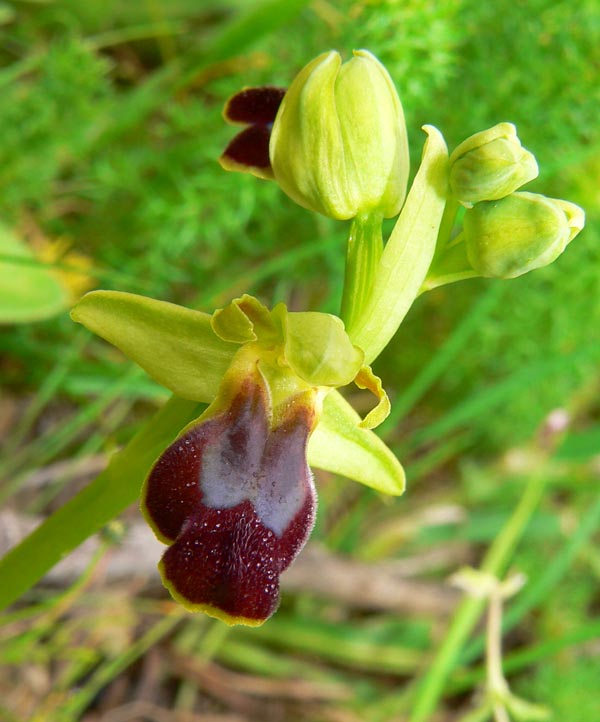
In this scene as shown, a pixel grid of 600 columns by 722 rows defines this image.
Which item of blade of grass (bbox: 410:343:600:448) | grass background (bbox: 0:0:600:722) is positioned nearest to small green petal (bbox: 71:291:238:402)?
grass background (bbox: 0:0:600:722)

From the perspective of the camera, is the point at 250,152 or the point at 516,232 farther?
the point at 250,152

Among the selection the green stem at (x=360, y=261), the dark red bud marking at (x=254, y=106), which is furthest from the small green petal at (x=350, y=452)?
the dark red bud marking at (x=254, y=106)

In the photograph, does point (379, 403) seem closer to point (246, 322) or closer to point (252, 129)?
point (246, 322)

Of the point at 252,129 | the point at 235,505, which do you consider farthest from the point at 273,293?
the point at 235,505

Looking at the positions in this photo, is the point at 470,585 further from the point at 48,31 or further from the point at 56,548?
the point at 48,31

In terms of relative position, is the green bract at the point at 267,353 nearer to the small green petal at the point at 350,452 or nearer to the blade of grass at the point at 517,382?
the small green petal at the point at 350,452

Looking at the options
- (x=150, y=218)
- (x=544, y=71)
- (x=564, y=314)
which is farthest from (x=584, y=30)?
(x=150, y=218)

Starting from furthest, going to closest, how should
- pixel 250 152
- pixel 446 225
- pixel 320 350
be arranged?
pixel 250 152 < pixel 446 225 < pixel 320 350
